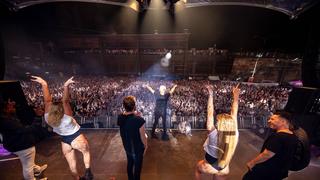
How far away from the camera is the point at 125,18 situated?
14.8 metres

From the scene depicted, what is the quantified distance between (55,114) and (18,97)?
342cm

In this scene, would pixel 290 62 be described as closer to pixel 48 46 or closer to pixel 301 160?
pixel 301 160

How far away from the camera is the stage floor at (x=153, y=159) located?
4.32m

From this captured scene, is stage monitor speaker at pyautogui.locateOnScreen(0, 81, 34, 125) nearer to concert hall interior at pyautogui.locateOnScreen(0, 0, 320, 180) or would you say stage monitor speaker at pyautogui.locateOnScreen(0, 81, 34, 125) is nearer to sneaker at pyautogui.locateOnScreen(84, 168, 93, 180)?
concert hall interior at pyautogui.locateOnScreen(0, 0, 320, 180)

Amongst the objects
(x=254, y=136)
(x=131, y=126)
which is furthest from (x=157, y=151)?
(x=254, y=136)

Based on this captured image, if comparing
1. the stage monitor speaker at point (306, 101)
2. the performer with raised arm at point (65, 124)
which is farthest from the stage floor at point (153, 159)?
the stage monitor speaker at point (306, 101)

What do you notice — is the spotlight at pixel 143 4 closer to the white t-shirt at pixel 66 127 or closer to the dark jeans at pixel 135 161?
the white t-shirt at pixel 66 127

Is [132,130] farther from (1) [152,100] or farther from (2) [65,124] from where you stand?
(1) [152,100]

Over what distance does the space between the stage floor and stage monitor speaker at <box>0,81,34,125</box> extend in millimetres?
1064

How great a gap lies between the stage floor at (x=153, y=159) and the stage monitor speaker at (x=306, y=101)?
1503 mm

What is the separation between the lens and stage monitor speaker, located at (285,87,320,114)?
5.25 meters

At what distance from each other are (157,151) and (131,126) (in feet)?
9.56

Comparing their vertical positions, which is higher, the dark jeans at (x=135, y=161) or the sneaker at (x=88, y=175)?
the dark jeans at (x=135, y=161)

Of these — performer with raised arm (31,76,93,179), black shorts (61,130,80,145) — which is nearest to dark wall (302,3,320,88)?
performer with raised arm (31,76,93,179)
